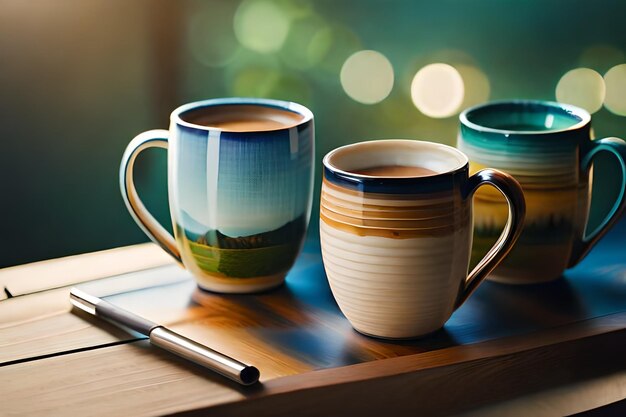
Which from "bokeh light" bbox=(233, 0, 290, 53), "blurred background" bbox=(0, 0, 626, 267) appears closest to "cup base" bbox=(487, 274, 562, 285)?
"blurred background" bbox=(0, 0, 626, 267)

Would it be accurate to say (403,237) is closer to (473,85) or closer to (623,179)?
(623,179)

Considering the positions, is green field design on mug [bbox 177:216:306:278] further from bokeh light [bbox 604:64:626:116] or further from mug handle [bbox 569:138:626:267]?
bokeh light [bbox 604:64:626:116]

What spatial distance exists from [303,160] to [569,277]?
0.24 meters

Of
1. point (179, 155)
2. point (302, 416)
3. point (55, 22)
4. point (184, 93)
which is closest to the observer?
point (302, 416)

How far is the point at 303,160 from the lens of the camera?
0.64 metres

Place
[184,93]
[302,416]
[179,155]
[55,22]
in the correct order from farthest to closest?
[184,93] → [55,22] → [179,155] → [302,416]

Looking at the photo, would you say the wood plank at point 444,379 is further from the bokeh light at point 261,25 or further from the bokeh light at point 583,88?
the bokeh light at point 261,25

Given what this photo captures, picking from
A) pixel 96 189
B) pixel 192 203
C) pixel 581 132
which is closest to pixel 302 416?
pixel 192 203

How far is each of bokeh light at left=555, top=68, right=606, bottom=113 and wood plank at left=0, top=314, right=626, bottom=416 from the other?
0.44 metres

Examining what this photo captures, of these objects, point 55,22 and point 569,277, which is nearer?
point 569,277

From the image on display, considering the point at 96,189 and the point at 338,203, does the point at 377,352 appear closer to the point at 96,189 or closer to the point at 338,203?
the point at 338,203

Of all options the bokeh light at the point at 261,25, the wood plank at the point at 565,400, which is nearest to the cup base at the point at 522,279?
the wood plank at the point at 565,400

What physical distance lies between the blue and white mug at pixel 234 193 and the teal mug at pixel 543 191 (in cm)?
13

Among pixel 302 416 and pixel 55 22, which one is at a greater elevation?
pixel 55 22
